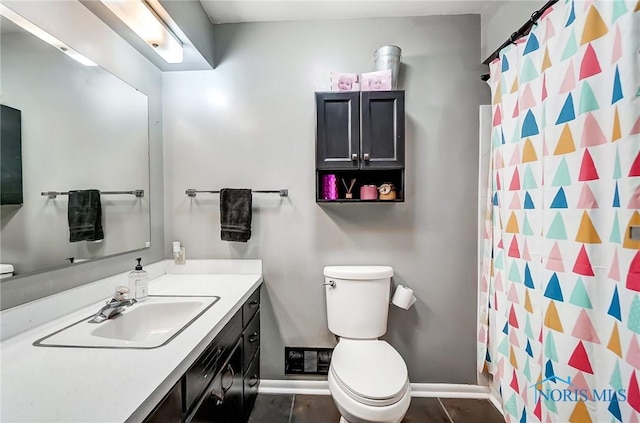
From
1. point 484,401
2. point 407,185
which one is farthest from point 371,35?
point 484,401

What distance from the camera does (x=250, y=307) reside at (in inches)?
64.6

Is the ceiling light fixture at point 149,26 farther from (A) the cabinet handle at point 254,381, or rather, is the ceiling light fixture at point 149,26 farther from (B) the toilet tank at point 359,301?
(A) the cabinet handle at point 254,381

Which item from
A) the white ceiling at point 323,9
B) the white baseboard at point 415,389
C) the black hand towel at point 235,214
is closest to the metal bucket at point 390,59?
the white ceiling at point 323,9

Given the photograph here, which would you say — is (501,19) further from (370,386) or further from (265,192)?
(370,386)

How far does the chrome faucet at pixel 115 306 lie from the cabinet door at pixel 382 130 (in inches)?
53.3

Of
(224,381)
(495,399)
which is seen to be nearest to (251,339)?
(224,381)

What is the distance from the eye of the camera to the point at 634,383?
85 centimetres

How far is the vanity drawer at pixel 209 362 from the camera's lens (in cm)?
91

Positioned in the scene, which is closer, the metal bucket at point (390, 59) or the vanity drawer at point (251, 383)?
the vanity drawer at point (251, 383)

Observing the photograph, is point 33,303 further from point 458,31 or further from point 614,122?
point 458,31

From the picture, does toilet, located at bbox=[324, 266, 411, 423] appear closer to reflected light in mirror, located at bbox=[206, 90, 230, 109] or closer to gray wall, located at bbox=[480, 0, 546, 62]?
Answer: reflected light in mirror, located at bbox=[206, 90, 230, 109]

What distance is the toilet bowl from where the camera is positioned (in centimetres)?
120

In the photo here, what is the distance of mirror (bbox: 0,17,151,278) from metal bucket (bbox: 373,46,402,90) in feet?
4.84

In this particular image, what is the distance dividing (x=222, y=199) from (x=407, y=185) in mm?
1217
